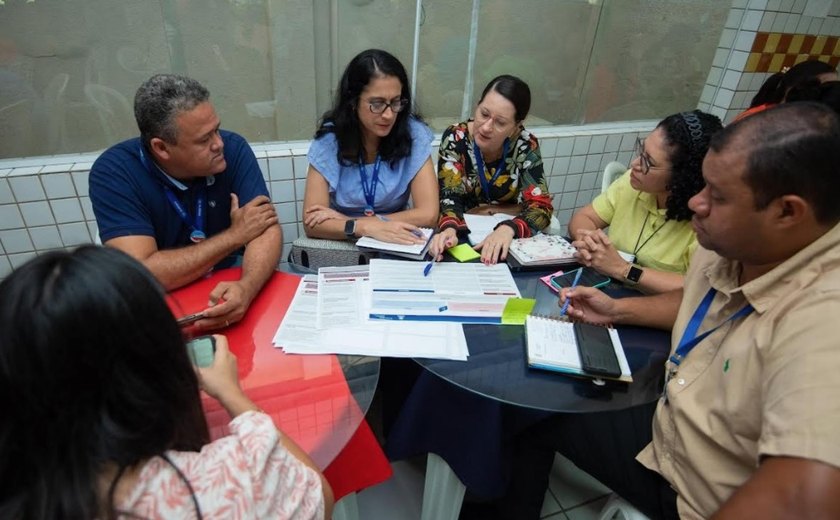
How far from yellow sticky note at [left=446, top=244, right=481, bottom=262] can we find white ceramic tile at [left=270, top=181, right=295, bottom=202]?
1401mm

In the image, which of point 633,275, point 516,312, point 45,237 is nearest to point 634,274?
point 633,275

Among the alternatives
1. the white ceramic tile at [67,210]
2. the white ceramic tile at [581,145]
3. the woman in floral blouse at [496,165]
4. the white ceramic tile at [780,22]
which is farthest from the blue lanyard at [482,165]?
the white ceramic tile at [780,22]

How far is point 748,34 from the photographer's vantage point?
335 centimetres

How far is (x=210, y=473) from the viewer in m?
0.68

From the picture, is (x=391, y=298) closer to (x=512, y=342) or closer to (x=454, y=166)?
(x=512, y=342)

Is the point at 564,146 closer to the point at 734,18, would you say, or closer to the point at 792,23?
the point at 734,18

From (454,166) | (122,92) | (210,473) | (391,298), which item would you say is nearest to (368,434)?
(391,298)

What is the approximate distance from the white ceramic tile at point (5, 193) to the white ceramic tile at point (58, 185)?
14 cm

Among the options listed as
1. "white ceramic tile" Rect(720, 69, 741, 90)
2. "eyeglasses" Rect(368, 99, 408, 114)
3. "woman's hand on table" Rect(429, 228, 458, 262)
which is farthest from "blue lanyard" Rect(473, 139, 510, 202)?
"white ceramic tile" Rect(720, 69, 741, 90)

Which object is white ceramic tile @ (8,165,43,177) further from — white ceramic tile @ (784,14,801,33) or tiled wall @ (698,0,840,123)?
white ceramic tile @ (784,14,801,33)

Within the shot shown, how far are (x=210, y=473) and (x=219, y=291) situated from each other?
0.73 meters

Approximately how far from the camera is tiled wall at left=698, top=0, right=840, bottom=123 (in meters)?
3.29

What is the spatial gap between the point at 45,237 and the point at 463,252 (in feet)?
7.51

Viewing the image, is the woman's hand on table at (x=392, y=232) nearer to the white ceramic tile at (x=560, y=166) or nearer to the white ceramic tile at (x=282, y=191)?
the white ceramic tile at (x=282, y=191)
